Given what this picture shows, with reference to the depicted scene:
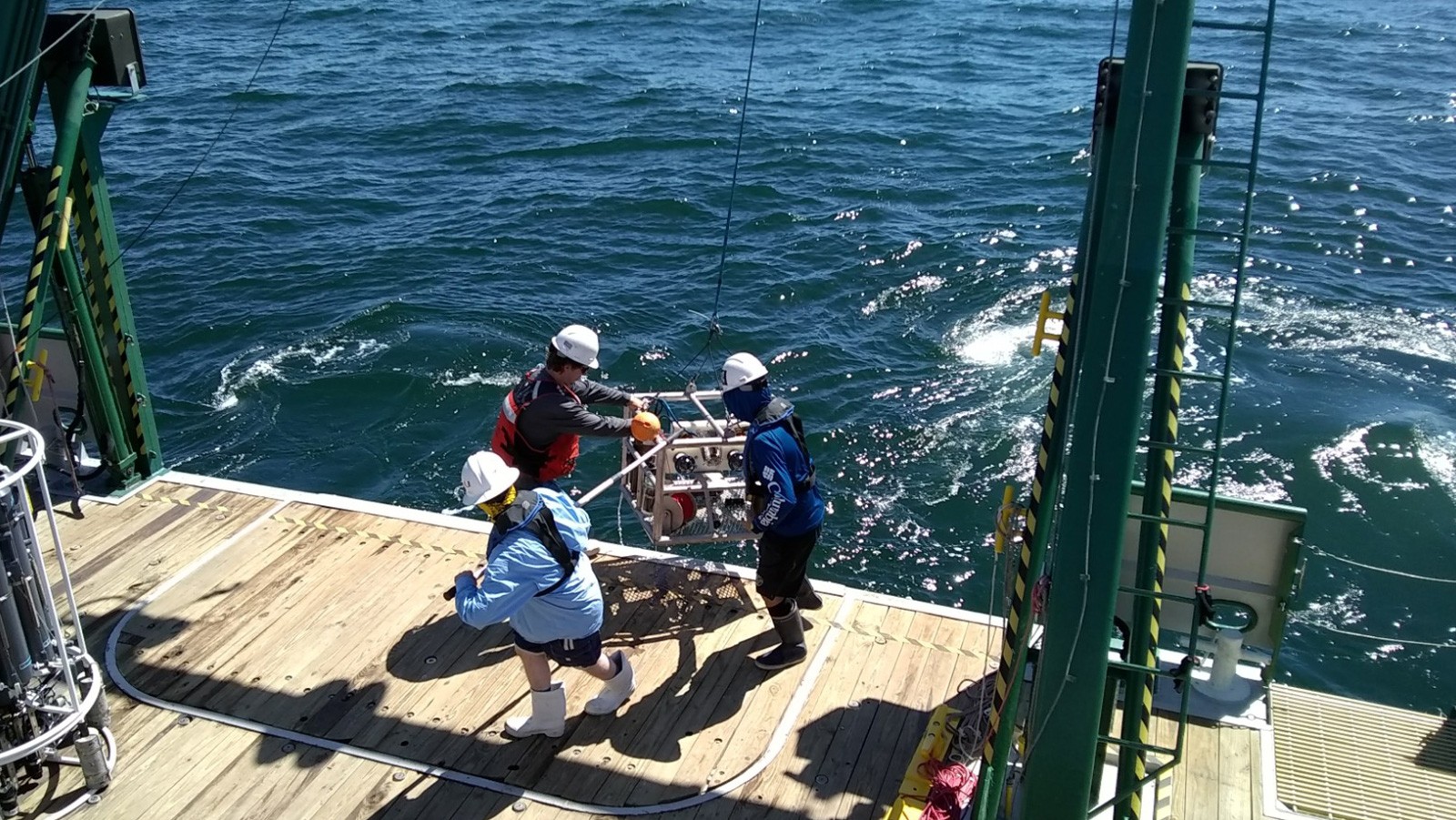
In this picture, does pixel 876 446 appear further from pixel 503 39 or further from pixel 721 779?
pixel 503 39

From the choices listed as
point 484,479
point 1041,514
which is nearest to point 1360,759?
point 1041,514

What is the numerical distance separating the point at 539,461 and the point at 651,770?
7.40 ft

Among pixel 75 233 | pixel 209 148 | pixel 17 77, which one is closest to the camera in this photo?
pixel 17 77

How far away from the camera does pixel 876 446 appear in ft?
51.2

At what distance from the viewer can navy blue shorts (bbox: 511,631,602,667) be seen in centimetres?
695

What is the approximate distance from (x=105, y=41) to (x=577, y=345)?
4.34 meters

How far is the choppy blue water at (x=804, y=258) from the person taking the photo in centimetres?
1479

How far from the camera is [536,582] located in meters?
6.42

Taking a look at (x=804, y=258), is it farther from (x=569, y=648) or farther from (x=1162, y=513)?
(x=1162, y=513)

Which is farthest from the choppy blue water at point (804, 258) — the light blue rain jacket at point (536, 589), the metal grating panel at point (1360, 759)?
the light blue rain jacket at point (536, 589)

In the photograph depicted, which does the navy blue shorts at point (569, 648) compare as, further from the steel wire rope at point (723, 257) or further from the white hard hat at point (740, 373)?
the steel wire rope at point (723, 257)

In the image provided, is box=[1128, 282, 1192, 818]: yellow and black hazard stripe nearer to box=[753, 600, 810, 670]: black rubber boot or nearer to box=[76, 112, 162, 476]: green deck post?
box=[753, 600, 810, 670]: black rubber boot

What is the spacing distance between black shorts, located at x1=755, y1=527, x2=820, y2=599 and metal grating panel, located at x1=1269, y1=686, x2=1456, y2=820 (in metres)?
3.11

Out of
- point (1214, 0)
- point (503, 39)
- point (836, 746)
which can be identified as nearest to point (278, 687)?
point (836, 746)
